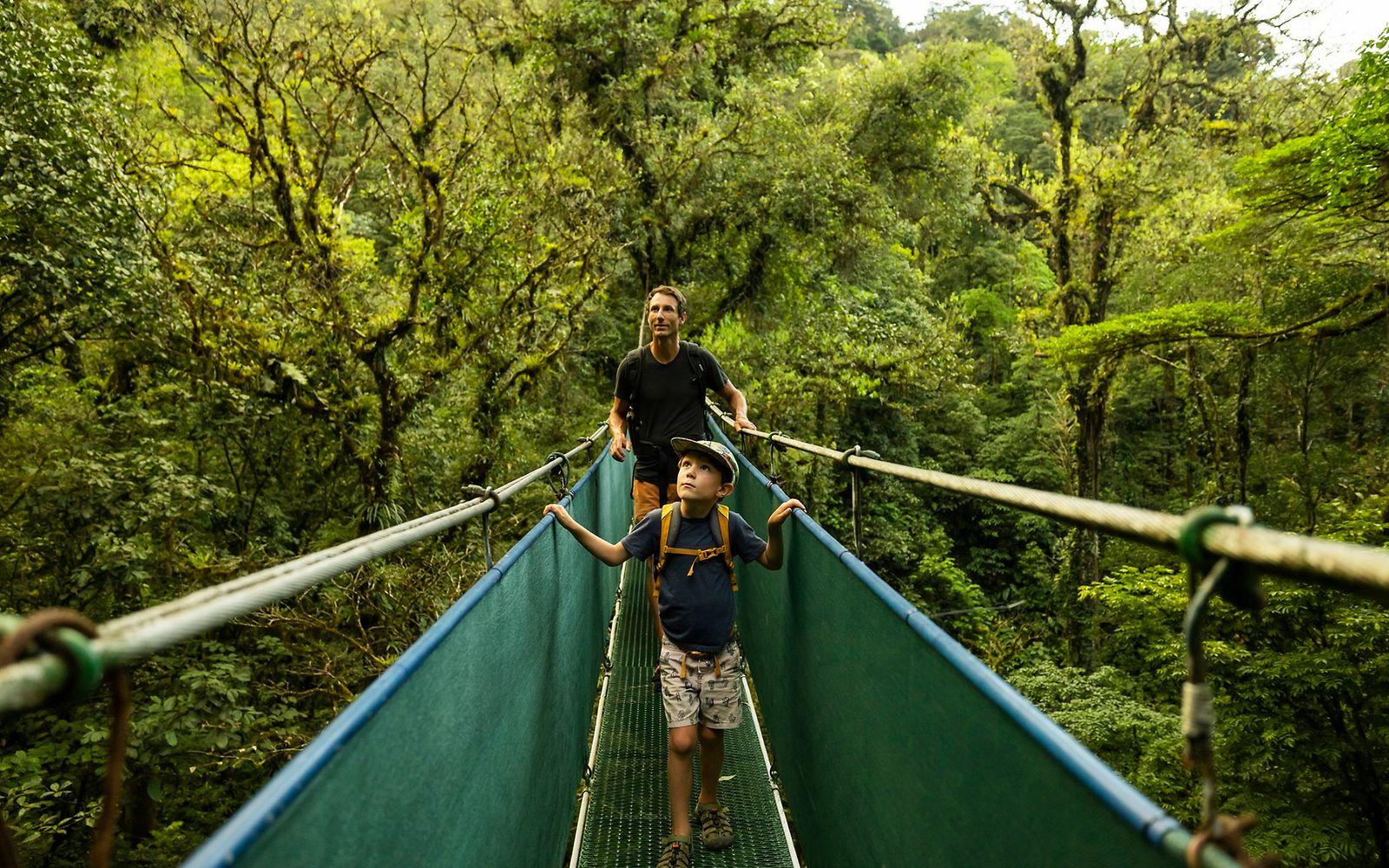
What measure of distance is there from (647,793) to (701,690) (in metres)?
0.64

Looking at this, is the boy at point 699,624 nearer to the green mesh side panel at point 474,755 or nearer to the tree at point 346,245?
the green mesh side panel at point 474,755

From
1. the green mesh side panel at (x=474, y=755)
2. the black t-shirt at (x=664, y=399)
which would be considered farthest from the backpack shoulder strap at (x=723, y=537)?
the black t-shirt at (x=664, y=399)

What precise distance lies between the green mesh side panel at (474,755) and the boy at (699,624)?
27 cm

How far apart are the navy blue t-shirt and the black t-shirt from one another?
85 cm

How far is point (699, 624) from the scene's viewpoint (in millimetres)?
2020

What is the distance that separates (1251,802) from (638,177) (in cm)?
809

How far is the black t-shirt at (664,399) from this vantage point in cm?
295

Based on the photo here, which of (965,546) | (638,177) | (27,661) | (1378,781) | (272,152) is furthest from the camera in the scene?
(965,546)

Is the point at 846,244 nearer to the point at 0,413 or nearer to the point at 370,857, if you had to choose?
the point at 0,413

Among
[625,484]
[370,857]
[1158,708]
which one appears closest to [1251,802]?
[1158,708]

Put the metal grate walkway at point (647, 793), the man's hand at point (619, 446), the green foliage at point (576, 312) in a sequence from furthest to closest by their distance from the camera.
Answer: the green foliage at point (576, 312) → the man's hand at point (619, 446) → the metal grate walkway at point (647, 793)

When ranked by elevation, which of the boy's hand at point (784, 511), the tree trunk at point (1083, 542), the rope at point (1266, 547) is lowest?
the tree trunk at point (1083, 542)

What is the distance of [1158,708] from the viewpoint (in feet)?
21.9

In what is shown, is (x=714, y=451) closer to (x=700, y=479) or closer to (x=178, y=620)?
(x=700, y=479)
